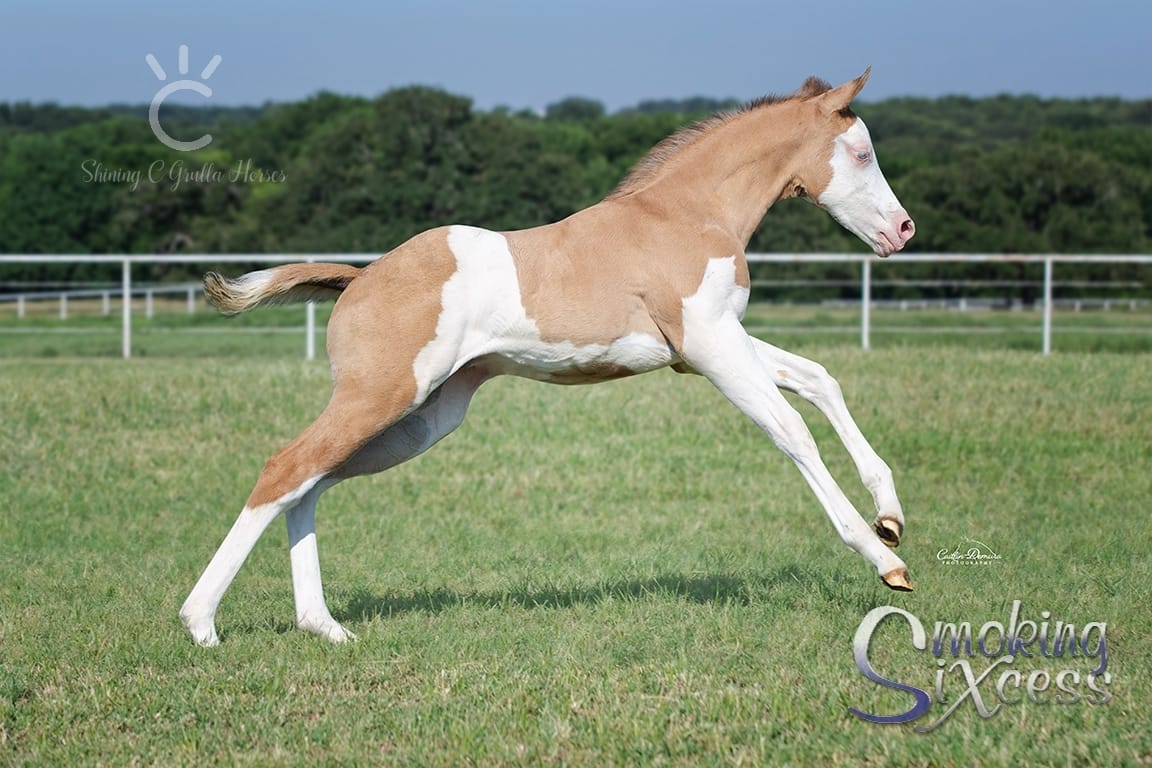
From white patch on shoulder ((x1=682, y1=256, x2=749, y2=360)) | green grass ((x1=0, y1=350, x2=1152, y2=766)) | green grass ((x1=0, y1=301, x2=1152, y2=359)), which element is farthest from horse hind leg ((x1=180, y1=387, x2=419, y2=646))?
green grass ((x1=0, y1=301, x2=1152, y2=359))

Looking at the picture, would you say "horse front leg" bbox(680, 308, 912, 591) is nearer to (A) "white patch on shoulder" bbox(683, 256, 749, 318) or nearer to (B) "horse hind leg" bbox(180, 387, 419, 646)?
(A) "white patch on shoulder" bbox(683, 256, 749, 318)

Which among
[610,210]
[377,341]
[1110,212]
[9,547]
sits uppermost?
[1110,212]

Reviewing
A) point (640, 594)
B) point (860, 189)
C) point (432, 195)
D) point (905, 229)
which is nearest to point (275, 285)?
point (640, 594)

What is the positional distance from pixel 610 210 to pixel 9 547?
4514 millimetres

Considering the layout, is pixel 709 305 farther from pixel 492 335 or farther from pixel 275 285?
pixel 275 285

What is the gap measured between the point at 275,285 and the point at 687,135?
1.94m

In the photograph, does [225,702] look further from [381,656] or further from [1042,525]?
[1042,525]

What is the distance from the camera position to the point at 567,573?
694 centimetres

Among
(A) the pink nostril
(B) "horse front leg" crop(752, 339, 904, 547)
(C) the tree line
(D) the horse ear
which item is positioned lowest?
(B) "horse front leg" crop(752, 339, 904, 547)

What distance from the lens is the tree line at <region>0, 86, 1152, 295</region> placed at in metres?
37.5

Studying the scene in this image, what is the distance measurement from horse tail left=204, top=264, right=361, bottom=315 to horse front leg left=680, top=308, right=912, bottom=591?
151 centimetres

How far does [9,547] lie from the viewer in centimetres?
791

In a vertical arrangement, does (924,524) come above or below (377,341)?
below

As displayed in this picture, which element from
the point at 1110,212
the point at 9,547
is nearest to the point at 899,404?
the point at 9,547
